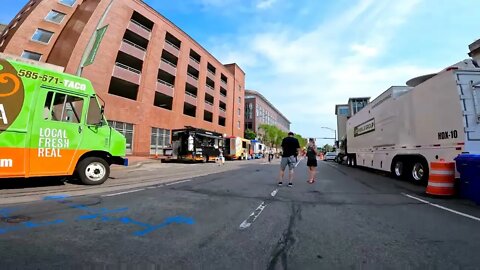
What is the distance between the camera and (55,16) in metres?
35.1

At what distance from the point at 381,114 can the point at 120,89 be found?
1184 inches

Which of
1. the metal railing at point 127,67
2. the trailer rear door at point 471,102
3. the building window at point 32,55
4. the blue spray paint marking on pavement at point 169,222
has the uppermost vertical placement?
the building window at point 32,55

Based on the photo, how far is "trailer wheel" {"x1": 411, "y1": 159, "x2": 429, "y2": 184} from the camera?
36.8 ft

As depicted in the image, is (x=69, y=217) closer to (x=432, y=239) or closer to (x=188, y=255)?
(x=188, y=255)

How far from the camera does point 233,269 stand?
10.7ft

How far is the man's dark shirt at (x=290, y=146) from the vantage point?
35.6 feet

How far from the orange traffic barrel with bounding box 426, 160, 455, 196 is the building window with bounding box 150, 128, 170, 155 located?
31.0m

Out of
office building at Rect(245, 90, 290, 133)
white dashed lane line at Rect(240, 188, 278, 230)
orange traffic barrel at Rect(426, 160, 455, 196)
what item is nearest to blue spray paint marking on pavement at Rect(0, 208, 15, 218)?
white dashed lane line at Rect(240, 188, 278, 230)

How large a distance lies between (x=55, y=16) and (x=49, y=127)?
32984 millimetres

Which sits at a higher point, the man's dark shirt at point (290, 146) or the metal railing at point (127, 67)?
the metal railing at point (127, 67)

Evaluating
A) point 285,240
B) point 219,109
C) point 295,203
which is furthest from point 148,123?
point 285,240

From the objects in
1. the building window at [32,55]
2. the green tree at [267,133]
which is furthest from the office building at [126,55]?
the green tree at [267,133]

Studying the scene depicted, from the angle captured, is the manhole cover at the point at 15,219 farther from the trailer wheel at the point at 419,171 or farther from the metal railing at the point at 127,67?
the metal railing at the point at 127,67

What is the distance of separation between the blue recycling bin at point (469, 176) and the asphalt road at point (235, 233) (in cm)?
48
